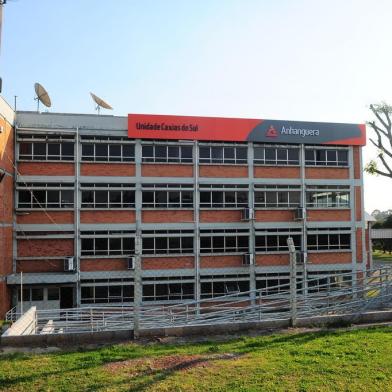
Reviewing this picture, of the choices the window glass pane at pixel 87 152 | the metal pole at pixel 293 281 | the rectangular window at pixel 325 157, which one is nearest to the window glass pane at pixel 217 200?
the rectangular window at pixel 325 157

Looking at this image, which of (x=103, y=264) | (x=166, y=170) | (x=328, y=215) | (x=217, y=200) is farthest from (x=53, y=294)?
(x=328, y=215)

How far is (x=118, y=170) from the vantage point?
79.7 ft

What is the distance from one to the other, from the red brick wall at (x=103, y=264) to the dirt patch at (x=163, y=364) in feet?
54.6

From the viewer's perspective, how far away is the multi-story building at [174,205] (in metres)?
23.4

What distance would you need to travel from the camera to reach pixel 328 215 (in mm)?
26844

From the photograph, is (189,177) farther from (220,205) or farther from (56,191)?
(56,191)

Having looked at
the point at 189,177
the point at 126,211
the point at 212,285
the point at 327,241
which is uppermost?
the point at 189,177

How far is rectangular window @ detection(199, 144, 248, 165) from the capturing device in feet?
83.8

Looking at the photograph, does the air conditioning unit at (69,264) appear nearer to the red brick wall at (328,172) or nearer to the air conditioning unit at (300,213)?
the air conditioning unit at (300,213)

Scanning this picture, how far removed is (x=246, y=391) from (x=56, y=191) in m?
19.5

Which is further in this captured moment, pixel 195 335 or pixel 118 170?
pixel 118 170

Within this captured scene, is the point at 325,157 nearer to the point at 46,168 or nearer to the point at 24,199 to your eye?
the point at 46,168

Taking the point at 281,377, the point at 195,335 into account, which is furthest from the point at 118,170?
the point at 281,377

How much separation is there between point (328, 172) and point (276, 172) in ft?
11.3
